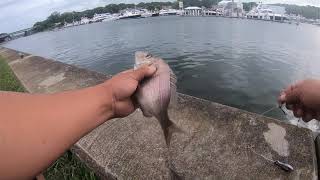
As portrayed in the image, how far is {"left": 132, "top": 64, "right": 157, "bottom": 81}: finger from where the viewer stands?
2396 millimetres

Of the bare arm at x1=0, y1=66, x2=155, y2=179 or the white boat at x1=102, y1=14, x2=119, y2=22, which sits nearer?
the bare arm at x1=0, y1=66, x2=155, y2=179

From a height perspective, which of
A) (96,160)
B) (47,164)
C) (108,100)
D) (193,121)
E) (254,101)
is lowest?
(254,101)

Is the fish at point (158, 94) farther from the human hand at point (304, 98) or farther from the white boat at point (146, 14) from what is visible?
the white boat at point (146, 14)

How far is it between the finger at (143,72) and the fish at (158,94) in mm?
31

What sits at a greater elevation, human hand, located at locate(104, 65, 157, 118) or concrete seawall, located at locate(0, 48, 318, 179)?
human hand, located at locate(104, 65, 157, 118)

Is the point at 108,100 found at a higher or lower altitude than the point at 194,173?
higher

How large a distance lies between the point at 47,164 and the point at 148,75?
1138 mm

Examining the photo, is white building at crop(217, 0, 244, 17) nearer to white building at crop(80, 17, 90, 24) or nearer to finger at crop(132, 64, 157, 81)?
white building at crop(80, 17, 90, 24)

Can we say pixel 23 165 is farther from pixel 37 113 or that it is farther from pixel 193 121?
pixel 193 121

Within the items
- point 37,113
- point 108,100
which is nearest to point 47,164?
point 37,113

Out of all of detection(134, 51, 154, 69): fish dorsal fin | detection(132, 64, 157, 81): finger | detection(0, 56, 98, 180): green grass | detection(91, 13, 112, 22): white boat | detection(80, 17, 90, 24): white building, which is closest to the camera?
detection(132, 64, 157, 81): finger

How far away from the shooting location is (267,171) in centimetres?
284

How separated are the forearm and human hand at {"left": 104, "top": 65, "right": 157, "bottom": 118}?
0.35 meters

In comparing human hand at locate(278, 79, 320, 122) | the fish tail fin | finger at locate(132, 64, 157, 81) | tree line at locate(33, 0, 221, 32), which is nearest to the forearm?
finger at locate(132, 64, 157, 81)
